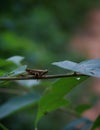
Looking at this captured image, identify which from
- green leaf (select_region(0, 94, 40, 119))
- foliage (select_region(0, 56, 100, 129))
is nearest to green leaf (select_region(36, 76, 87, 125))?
foliage (select_region(0, 56, 100, 129))

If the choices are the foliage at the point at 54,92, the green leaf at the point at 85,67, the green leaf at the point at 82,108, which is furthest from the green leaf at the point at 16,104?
the green leaf at the point at 85,67

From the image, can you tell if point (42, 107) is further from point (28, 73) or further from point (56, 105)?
point (28, 73)

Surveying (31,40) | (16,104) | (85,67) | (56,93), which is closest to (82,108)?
(16,104)

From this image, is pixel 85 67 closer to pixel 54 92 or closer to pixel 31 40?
pixel 54 92

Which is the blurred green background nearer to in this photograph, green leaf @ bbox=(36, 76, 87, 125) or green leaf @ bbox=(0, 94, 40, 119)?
green leaf @ bbox=(0, 94, 40, 119)

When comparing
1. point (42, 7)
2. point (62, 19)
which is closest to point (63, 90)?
point (42, 7)
